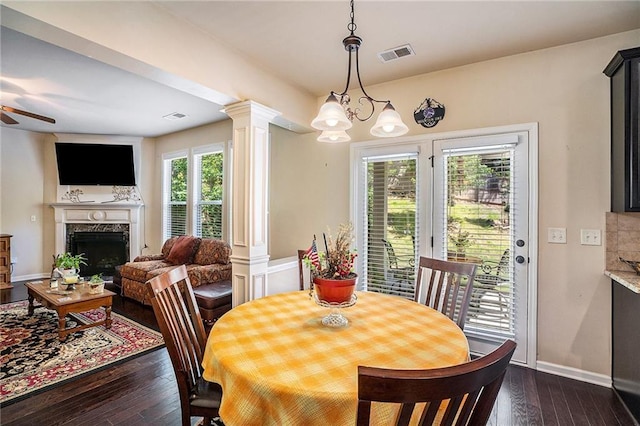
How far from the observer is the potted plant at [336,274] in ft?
5.22

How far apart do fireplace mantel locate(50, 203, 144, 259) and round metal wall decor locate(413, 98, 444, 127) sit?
5403mm

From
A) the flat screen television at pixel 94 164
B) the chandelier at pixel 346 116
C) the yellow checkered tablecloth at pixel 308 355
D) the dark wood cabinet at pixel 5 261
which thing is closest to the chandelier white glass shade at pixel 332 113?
the chandelier at pixel 346 116

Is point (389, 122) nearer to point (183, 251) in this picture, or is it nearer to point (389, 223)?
point (389, 223)

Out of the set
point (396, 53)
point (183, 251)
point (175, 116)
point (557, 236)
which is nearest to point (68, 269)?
point (183, 251)

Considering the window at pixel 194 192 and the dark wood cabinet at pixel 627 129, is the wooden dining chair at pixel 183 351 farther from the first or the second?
the window at pixel 194 192

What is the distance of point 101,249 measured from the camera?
20.0 feet

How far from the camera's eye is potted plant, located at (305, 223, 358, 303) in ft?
5.22

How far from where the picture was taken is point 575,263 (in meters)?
2.55

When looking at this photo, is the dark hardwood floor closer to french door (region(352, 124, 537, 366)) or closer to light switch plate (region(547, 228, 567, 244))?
french door (region(352, 124, 537, 366))

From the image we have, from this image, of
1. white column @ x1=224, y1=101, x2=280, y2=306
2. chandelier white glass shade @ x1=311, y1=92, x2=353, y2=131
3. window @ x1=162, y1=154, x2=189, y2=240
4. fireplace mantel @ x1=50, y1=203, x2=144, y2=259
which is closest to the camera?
chandelier white glass shade @ x1=311, y1=92, x2=353, y2=131

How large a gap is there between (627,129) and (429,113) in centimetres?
146

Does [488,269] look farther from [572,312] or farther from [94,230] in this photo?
[94,230]

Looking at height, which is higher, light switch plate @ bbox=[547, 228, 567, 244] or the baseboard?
light switch plate @ bbox=[547, 228, 567, 244]

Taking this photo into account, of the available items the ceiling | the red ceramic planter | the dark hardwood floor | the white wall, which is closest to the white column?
the ceiling
